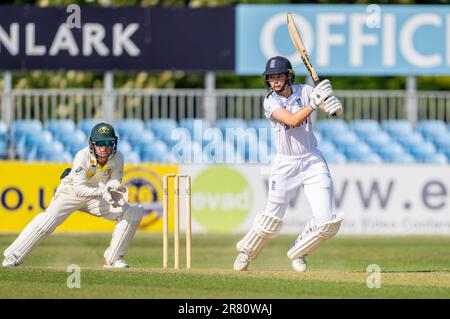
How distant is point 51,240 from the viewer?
63.6ft

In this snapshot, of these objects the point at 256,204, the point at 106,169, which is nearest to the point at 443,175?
the point at 256,204

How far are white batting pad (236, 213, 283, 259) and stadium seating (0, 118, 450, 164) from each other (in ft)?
27.0

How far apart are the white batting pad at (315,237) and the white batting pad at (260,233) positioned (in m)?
0.27

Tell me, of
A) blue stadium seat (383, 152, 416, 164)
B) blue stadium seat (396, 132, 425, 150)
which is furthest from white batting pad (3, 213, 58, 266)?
blue stadium seat (396, 132, 425, 150)

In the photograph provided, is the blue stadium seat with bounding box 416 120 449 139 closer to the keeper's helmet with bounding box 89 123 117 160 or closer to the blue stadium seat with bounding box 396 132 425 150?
the blue stadium seat with bounding box 396 132 425 150

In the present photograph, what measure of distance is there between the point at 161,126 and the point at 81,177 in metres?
9.01

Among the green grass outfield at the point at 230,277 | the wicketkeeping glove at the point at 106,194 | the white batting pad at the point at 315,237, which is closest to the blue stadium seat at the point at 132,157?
the green grass outfield at the point at 230,277

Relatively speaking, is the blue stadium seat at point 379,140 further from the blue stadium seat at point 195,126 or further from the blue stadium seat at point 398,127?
the blue stadium seat at point 195,126

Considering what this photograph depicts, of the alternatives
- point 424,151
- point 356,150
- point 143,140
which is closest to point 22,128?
point 143,140

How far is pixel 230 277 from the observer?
40.5ft

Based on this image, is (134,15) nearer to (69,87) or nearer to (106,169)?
(69,87)

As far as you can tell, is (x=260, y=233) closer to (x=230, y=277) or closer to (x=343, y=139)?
(x=230, y=277)

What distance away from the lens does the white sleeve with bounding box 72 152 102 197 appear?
1304 cm

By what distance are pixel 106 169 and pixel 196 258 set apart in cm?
353
